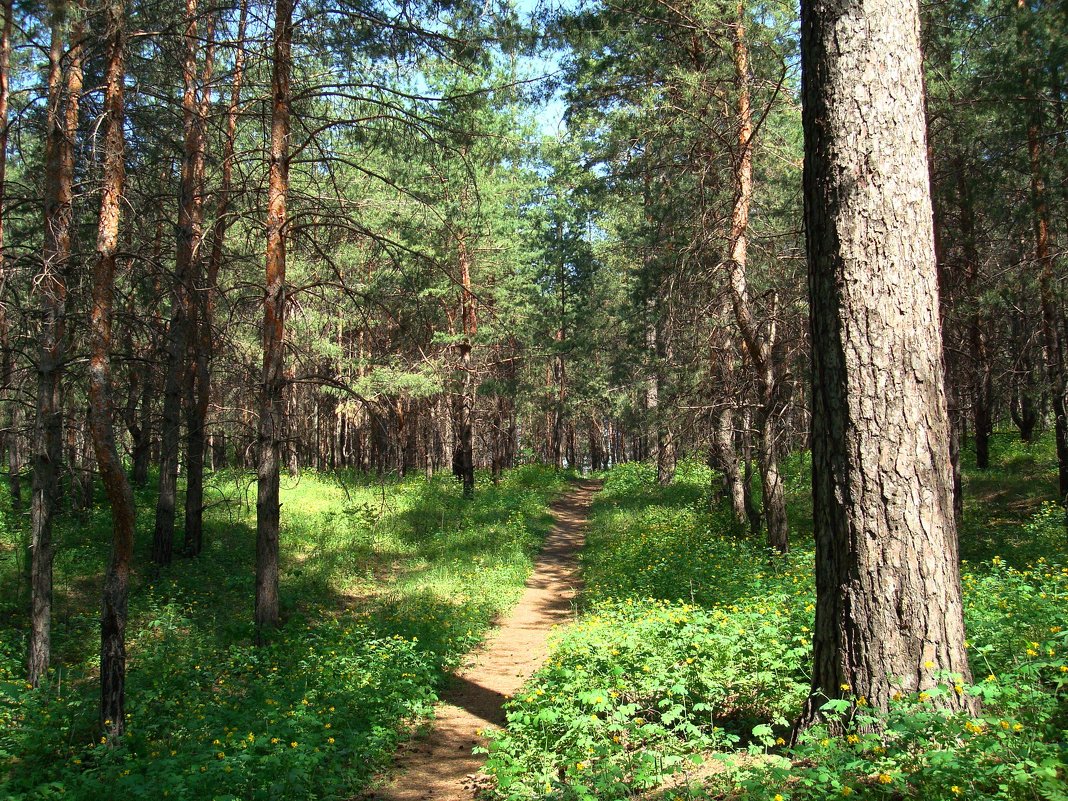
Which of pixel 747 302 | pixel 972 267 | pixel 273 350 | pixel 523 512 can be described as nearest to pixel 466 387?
pixel 523 512

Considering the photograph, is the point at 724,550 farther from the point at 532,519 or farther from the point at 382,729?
the point at 532,519

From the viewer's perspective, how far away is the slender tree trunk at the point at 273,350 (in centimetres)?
879

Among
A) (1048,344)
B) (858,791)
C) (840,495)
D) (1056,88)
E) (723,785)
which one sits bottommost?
(723,785)

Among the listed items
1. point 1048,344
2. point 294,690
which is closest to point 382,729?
point 294,690

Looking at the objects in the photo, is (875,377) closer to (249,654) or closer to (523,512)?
(249,654)

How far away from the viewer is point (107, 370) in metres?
6.42

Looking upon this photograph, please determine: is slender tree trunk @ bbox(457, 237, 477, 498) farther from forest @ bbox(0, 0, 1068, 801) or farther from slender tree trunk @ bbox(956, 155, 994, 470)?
slender tree trunk @ bbox(956, 155, 994, 470)

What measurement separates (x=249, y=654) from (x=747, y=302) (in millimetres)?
8452

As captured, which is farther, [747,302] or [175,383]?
[175,383]

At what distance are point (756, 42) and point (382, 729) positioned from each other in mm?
10394

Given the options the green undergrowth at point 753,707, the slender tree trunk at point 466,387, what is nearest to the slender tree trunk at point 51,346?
the green undergrowth at point 753,707

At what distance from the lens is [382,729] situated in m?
5.91

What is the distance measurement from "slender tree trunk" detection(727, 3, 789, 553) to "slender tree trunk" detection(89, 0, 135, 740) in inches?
303

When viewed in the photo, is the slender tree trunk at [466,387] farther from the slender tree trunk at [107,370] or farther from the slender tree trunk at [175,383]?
the slender tree trunk at [107,370]
